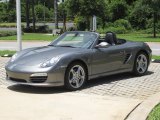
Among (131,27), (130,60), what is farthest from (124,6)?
(130,60)

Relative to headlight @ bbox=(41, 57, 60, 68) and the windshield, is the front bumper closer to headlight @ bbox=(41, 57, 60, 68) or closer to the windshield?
headlight @ bbox=(41, 57, 60, 68)

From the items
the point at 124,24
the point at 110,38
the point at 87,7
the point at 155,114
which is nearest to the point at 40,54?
the point at 110,38

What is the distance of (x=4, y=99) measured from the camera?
7746mm

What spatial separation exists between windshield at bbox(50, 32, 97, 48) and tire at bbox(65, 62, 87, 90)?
68 centimetres

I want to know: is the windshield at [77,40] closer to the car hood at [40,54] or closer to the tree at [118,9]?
the car hood at [40,54]

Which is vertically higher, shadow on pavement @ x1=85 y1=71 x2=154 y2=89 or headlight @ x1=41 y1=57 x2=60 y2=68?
headlight @ x1=41 y1=57 x2=60 y2=68

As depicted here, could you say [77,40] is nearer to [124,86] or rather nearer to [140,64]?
[124,86]

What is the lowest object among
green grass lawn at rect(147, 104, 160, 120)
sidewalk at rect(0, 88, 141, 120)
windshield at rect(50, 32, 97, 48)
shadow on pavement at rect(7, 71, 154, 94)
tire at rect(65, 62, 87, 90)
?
sidewalk at rect(0, 88, 141, 120)

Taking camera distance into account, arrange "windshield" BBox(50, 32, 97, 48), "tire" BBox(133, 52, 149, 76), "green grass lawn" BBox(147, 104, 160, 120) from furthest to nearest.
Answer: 1. "tire" BBox(133, 52, 149, 76)
2. "windshield" BBox(50, 32, 97, 48)
3. "green grass lawn" BBox(147, 104, 160, 120)

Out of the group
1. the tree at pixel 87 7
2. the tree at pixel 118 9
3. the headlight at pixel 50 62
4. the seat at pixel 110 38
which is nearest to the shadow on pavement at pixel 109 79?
the seat at pixel 110 38

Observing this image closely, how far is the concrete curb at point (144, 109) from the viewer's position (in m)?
6.33

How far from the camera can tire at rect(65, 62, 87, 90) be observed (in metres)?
8.53

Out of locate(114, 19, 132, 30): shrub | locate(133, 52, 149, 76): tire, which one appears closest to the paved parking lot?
locate(133, 52, 149, 76): tire

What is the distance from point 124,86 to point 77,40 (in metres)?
1.52
